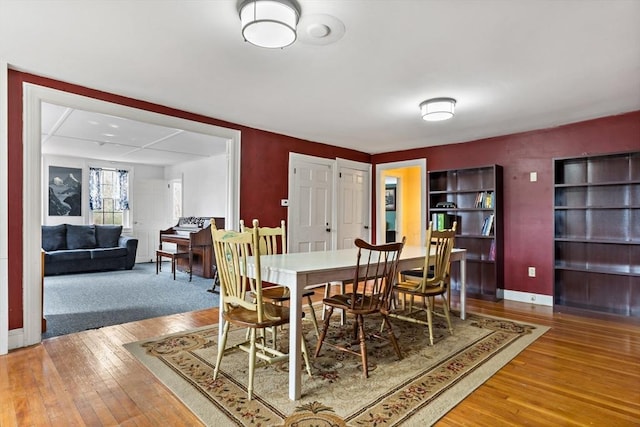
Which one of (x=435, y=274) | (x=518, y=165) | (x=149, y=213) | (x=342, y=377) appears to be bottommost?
(x=342, y=377)

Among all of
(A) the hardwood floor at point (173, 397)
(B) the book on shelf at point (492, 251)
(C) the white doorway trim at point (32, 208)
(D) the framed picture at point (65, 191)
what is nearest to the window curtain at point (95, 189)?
(D) the framed picture at point (65, 191)

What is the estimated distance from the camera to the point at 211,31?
85.3 inches

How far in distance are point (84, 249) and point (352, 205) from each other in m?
4.99

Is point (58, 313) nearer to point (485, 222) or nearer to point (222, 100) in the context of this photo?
point (222, 100)

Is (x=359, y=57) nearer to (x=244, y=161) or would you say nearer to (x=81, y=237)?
(x=244, y=161)

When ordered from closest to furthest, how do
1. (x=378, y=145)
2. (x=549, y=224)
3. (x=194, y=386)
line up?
(x=194, y=386), (x=549, y=224), (x=378, y=145)

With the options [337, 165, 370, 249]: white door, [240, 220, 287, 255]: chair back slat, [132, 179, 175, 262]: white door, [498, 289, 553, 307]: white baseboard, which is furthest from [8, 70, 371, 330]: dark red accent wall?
[132, 179, 175, 262]: white door

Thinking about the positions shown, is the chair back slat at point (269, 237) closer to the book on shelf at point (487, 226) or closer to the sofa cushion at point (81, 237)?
the book on shelf at point (487, 226)

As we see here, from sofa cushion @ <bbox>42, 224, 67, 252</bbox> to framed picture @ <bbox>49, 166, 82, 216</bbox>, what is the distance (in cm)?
79

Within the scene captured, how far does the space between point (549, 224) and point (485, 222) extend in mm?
724

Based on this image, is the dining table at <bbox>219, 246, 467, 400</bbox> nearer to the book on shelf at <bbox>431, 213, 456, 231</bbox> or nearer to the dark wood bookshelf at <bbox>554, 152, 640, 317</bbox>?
the book on shelf at <bbox>431, 213, 456, 231</bbox>

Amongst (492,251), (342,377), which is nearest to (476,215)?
(492,251)

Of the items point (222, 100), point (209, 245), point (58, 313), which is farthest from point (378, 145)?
point (58, 313)

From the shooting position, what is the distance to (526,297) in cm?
450
